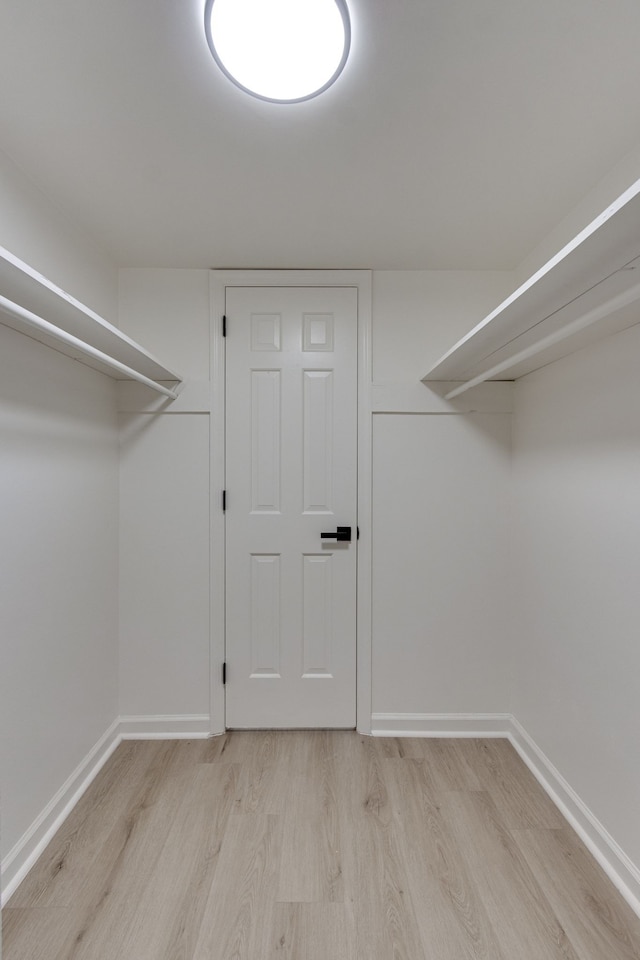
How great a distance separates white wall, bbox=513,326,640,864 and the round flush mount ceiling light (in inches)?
47.0

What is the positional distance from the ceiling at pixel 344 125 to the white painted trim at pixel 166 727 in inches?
89.2

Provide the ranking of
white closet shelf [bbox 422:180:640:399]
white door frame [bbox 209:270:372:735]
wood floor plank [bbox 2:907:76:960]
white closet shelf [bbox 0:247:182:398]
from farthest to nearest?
white door frame [bbox 209:270:372:735] < wood floor plank [bbox 2:907:76:960] < white closet shelf [bbox 0:247:182:398] < white closet shelf [bbox 422:180:640:399]

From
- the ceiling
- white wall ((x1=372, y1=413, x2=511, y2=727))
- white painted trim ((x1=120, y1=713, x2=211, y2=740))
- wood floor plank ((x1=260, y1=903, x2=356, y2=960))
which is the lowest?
wood floor plank ((x1=260, y1=903, x2=356, y2=960))

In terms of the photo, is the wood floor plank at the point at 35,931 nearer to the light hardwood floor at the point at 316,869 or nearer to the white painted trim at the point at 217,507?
the light hardwood floor at the point at 316,869

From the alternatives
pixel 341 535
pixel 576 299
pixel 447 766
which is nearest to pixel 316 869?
pixel 447 766

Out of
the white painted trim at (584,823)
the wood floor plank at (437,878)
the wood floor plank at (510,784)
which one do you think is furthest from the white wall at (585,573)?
the wood floor plank at (437,878)

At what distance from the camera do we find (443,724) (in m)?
2.29

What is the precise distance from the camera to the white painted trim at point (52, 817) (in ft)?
4.74

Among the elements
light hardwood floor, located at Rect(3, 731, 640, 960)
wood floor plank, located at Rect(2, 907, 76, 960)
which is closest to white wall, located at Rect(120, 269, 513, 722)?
light hardwood floor, located at Rect(3, 731, 640, 960)

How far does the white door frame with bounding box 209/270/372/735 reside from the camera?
2.25m

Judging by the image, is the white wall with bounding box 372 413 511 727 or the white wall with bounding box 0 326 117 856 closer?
the white wall with bounding box 0 326 117 856

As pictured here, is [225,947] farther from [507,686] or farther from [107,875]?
[507,686]

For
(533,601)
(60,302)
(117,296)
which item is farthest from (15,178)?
(533,601)

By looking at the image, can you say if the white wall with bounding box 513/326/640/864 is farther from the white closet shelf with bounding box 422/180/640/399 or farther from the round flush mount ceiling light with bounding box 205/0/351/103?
the round flush mount ceiling light with bounding box 205/0/351/103
